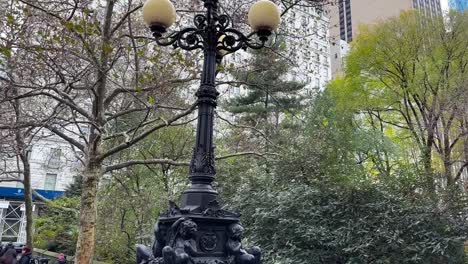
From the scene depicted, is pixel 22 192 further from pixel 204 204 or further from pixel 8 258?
pixel 204 204

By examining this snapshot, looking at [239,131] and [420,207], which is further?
[239,131]

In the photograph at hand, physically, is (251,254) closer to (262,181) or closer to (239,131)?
(262,181)

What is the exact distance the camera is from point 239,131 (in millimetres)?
17859

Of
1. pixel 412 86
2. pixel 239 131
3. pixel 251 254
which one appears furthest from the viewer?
pixel 239 131

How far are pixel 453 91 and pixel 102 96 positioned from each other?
11.3 metres

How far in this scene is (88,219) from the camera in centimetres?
879

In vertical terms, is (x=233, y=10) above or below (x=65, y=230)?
above

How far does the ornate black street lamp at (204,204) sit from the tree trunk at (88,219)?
492 cm

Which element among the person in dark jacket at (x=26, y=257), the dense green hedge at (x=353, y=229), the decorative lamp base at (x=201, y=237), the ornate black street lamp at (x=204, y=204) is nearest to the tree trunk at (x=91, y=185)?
the person in dark jacket at (x=26, y=257)

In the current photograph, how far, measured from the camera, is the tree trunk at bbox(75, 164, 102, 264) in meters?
8.63

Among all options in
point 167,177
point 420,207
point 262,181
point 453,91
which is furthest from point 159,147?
point 453,91

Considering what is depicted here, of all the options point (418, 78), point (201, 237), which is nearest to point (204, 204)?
point (201, 237)

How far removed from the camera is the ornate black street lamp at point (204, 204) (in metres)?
3.83

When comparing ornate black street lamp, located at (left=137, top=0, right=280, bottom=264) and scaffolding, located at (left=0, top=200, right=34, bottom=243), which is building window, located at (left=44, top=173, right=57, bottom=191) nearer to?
scaffolding, located at (left=0, top=200, right=34, bottom=243)
